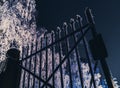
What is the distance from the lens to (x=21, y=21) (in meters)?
21.5

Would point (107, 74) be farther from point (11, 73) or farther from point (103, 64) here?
point (11, 73)

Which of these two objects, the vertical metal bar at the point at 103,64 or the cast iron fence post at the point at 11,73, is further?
the cast iron fence post at the point at 11,73

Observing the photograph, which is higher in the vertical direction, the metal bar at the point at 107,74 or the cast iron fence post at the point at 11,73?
the cast iron fence post at the point at 11,73

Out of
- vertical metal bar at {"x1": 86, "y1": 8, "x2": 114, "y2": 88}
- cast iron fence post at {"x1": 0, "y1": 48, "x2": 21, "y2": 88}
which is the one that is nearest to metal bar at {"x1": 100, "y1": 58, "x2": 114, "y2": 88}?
vertical metal bar at {"x1": 86, "y1": 8, "x2": 114, "y2": 88}

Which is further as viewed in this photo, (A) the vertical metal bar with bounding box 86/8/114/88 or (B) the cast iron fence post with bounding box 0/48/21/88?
(B) the cast iron fence post with bounding box 0/48/21/88

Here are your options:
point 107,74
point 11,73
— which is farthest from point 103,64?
point 11,73

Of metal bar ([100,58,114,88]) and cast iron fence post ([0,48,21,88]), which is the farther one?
cast iron fence post ([0,48,21,88])

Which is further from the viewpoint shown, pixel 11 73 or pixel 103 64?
pixel 11 73

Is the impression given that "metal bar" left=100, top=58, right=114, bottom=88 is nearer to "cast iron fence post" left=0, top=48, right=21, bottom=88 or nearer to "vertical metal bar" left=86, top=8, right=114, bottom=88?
"vertical metal bar" left=86, top=8, right=114, bottom=88

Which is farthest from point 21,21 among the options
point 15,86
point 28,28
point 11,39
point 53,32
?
point 15,86

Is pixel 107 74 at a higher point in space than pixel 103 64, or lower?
lower

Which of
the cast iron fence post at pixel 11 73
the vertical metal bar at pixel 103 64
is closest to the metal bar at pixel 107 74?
the vertical metal bar at pixel 103 64

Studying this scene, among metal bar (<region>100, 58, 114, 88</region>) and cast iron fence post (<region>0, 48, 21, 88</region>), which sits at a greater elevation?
cast iron fence post (<region>0, 48, 21, 88</region>)

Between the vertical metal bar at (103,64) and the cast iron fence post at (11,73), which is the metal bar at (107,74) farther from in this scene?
the cast iron fence post at (11,73)
